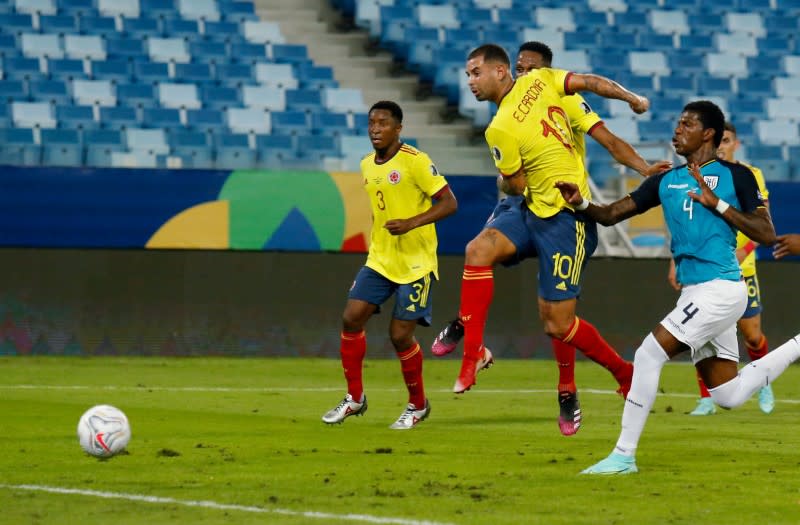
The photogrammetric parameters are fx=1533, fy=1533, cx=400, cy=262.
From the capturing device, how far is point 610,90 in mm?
9367

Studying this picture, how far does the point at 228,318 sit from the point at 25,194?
107 inches

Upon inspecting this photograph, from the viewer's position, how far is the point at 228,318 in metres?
17.8

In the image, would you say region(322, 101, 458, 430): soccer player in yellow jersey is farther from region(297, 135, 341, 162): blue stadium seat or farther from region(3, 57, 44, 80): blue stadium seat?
region(3, 57, 44, 80): blue stadium seat

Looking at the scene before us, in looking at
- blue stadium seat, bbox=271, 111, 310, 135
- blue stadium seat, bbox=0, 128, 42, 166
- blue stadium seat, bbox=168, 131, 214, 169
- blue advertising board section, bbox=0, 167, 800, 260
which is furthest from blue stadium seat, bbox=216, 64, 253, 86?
blue stadium seat, bbox=0, 128, 42, 166

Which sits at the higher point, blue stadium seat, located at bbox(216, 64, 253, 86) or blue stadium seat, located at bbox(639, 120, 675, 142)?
blue stadium seat, located at bbox(216, 64, 253, 86)

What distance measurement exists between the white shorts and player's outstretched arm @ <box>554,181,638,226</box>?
1.86 ft

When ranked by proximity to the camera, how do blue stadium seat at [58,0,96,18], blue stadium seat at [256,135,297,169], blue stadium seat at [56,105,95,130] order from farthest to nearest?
blue stadium seat at [58,0,96,18], blue stadium seat at [56,105,95,130], blue stadium seat at [256,135,297,169]

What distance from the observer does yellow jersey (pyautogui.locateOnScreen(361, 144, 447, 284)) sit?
35.8 feet

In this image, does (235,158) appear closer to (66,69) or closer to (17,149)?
(17,149)

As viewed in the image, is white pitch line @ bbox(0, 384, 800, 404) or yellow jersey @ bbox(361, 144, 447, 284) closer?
yellow jersey @ bbox(361, 144, 447, 284)

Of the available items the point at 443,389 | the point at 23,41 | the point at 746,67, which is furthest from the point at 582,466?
the point at 746,67

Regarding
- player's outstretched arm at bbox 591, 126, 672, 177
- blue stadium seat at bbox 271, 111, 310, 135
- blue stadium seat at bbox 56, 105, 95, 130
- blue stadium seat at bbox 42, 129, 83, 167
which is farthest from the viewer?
blue stadium seat at bbox 271, 111, 310, 135

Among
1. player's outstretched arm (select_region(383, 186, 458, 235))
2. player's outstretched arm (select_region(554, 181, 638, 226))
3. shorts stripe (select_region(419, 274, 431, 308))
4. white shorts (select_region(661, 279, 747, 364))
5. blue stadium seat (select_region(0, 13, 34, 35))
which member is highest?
player's outstretched arm (select_region(554, 181, 638, 226))

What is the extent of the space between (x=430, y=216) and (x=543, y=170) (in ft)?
3.56
